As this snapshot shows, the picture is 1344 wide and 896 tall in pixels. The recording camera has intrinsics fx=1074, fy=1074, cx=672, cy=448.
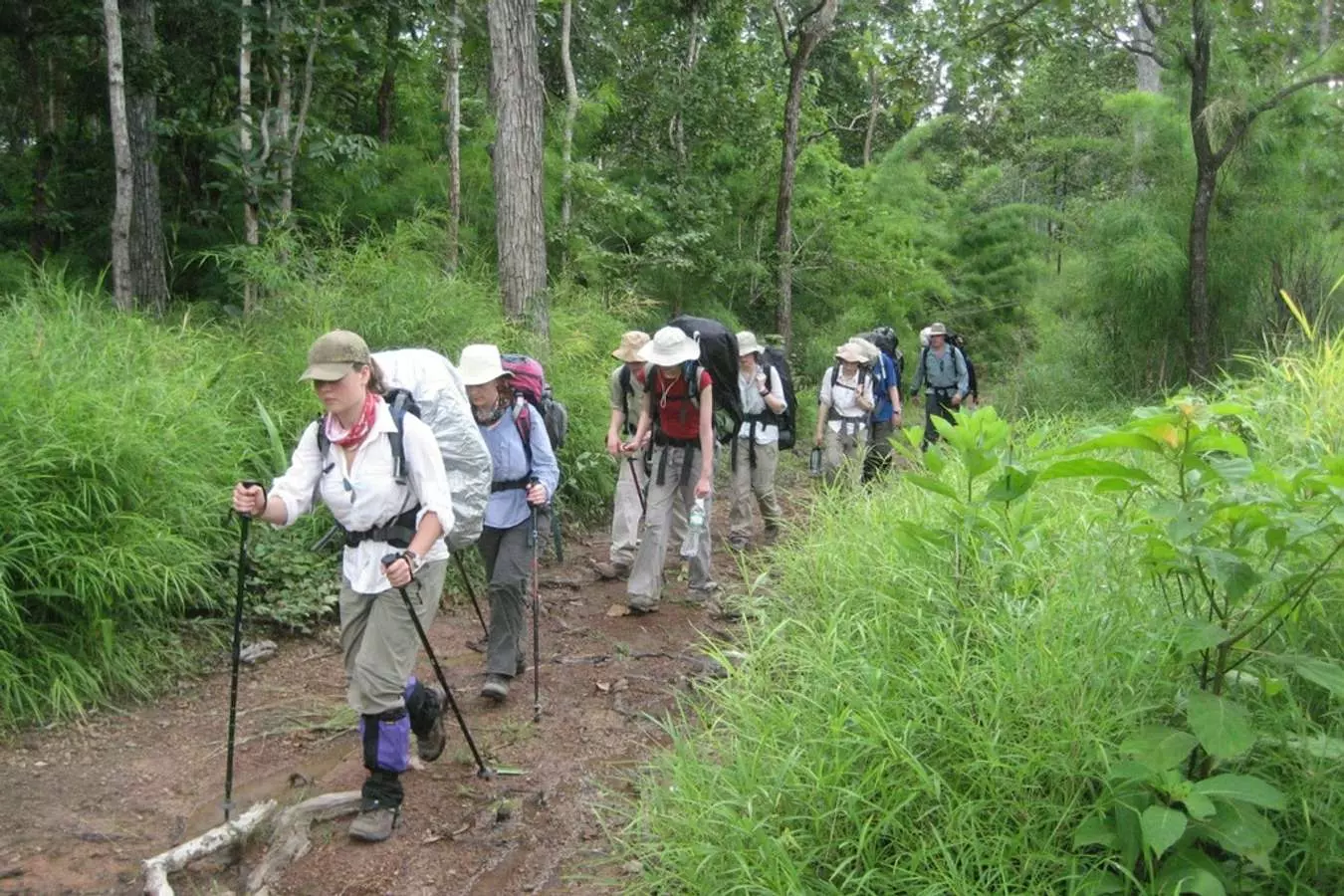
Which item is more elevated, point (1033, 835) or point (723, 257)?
point (723, 257)

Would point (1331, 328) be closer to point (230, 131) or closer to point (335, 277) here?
point (335, 277)

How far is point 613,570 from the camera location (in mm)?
7996

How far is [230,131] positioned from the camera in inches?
373

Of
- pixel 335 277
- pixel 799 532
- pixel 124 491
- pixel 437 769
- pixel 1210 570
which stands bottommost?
pixel 437 769

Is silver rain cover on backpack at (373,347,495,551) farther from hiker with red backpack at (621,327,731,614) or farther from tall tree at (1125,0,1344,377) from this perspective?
tall tree at (1125,0,1344,377)

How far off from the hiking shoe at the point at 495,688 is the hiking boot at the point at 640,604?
5.29 feet

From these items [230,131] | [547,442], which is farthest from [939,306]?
[547,442]

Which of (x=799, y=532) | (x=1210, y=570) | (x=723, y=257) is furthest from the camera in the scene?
(x=723, y=257)

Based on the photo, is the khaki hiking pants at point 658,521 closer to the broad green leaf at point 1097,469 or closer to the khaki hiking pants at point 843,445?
the khaki hiking pants at point 843,445

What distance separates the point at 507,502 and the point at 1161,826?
3.65m

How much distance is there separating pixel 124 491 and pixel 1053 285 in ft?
43.1

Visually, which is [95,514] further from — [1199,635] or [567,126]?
[567,126]

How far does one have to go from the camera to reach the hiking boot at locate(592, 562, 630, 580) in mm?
7984

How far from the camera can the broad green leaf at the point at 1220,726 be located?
8.25 ft
